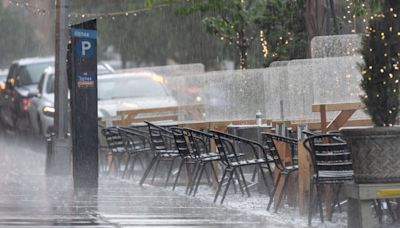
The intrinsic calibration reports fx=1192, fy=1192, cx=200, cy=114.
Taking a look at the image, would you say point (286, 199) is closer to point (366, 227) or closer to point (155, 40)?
point (366, 227)

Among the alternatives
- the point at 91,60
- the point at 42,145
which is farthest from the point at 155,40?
the point at 91,60

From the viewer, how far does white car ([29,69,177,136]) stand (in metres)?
23.1

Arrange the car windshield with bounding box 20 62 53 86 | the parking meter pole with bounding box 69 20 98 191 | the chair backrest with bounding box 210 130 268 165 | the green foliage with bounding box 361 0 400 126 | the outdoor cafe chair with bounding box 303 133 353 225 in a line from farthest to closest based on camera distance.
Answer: the car windshield with bounding box 20 62 53 86 → the parking meter pole with bounding box 69 20 98 191 → the chair backrest with bounding box 210 130 268 165 → the outdoor cafe chair with bounding box 303 133 353 225 → the green foliage with bounding box 361 0 400 126

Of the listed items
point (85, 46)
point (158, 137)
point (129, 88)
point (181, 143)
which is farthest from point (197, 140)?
point (129, 88)

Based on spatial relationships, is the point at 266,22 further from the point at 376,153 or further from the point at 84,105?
the point at 376,153

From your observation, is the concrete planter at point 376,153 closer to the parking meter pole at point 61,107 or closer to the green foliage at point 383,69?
the green foliage at point 383,69

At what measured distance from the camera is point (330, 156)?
1180 centimetres

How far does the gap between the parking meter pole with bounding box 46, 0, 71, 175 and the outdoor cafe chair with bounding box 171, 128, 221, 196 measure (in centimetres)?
351

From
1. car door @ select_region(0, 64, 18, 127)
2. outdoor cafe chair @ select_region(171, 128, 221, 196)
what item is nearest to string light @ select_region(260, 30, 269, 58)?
outdoor cafe chair @ select_region(171, 128, 221, 196)

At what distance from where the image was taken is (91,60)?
1590 cm

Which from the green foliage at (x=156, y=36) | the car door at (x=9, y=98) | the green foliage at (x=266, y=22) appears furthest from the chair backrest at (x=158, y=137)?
the car door at (x=9, y=98)

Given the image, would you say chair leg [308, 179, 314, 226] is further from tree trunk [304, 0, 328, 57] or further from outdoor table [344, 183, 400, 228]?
→ tree trunk [304, 0, 328, 57]

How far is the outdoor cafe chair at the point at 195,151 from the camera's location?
1490 cm

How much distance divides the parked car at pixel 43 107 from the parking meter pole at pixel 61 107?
511cm
